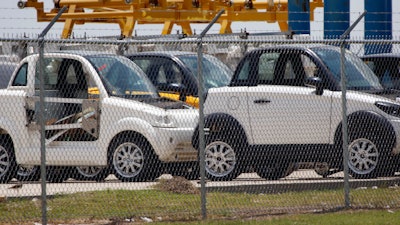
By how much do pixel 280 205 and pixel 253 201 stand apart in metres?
0.41

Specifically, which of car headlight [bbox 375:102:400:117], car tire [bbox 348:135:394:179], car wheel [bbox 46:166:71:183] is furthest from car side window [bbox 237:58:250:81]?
car wheel [bbox 46:166:71:183]

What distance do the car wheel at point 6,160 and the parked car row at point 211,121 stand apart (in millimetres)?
19

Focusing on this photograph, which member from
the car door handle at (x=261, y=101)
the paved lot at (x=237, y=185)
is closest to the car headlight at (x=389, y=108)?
the paved lot at (x=237, y=185)

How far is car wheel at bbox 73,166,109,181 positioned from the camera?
16422 millimetres

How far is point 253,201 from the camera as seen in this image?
45.6 ft

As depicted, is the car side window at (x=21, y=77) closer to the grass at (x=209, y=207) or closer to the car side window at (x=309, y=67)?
the grass at (x=209, y=207)

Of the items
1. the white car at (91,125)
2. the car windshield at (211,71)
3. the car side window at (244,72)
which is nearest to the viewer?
the white car at (91,125)

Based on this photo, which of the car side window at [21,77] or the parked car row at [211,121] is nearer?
the parked car row at [211,121]

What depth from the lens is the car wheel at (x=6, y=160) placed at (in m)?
16.3

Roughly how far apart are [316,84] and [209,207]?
3.23 metres

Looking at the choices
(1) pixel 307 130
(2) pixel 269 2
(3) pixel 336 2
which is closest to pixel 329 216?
(1) pixel 307 130

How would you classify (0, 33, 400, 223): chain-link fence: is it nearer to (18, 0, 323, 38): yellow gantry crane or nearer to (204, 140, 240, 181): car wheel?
(204, 140, 240, 181): car wheel

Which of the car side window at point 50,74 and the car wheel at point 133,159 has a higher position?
the car side window at point 50,74

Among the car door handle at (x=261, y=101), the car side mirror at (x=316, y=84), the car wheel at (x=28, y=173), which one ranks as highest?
the car side mirror at (x=316, y=84)
